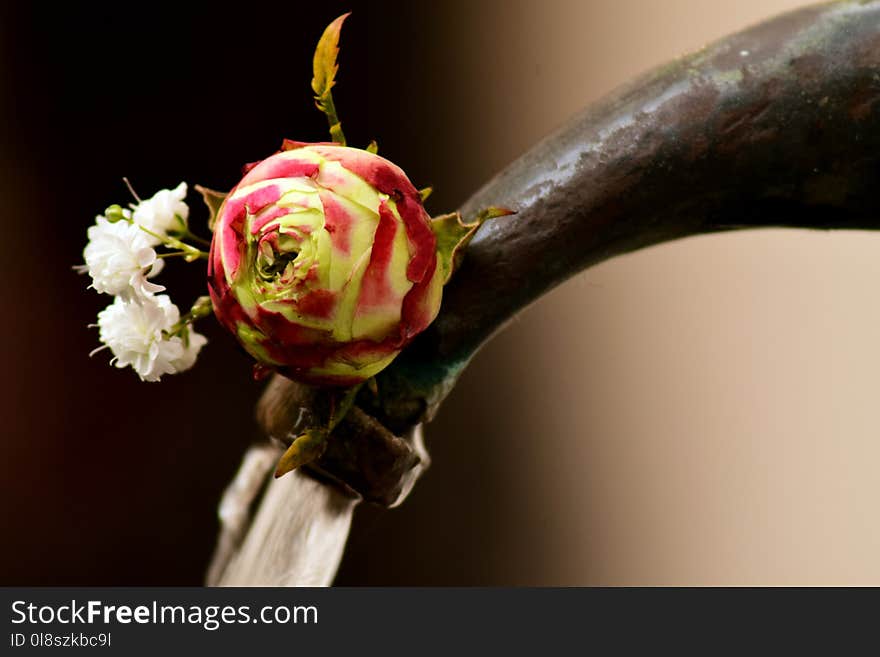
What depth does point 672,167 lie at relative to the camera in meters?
0.36

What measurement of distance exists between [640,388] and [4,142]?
514 mm

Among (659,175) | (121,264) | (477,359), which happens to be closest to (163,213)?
(121,264)

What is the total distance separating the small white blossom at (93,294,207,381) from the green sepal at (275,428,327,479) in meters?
0.06

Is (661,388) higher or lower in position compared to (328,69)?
lower

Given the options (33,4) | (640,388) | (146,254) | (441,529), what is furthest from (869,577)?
(33,4)

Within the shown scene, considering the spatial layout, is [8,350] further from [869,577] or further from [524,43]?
[869,577]

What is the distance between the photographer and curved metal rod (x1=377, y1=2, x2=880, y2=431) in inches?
14.0

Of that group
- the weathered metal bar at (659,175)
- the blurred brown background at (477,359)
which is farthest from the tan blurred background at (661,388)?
the weathered metal bar at (659,175)

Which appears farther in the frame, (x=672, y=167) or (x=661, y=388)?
(x=661, y=388)

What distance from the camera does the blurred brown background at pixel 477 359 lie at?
2.46ft

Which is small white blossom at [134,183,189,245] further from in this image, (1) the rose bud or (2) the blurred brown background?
(2) the blurred brown background

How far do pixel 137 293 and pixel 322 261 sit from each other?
91 millimetres

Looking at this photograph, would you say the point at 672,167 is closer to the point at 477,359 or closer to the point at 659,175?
the point at 659,175

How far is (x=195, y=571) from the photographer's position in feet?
2.65
